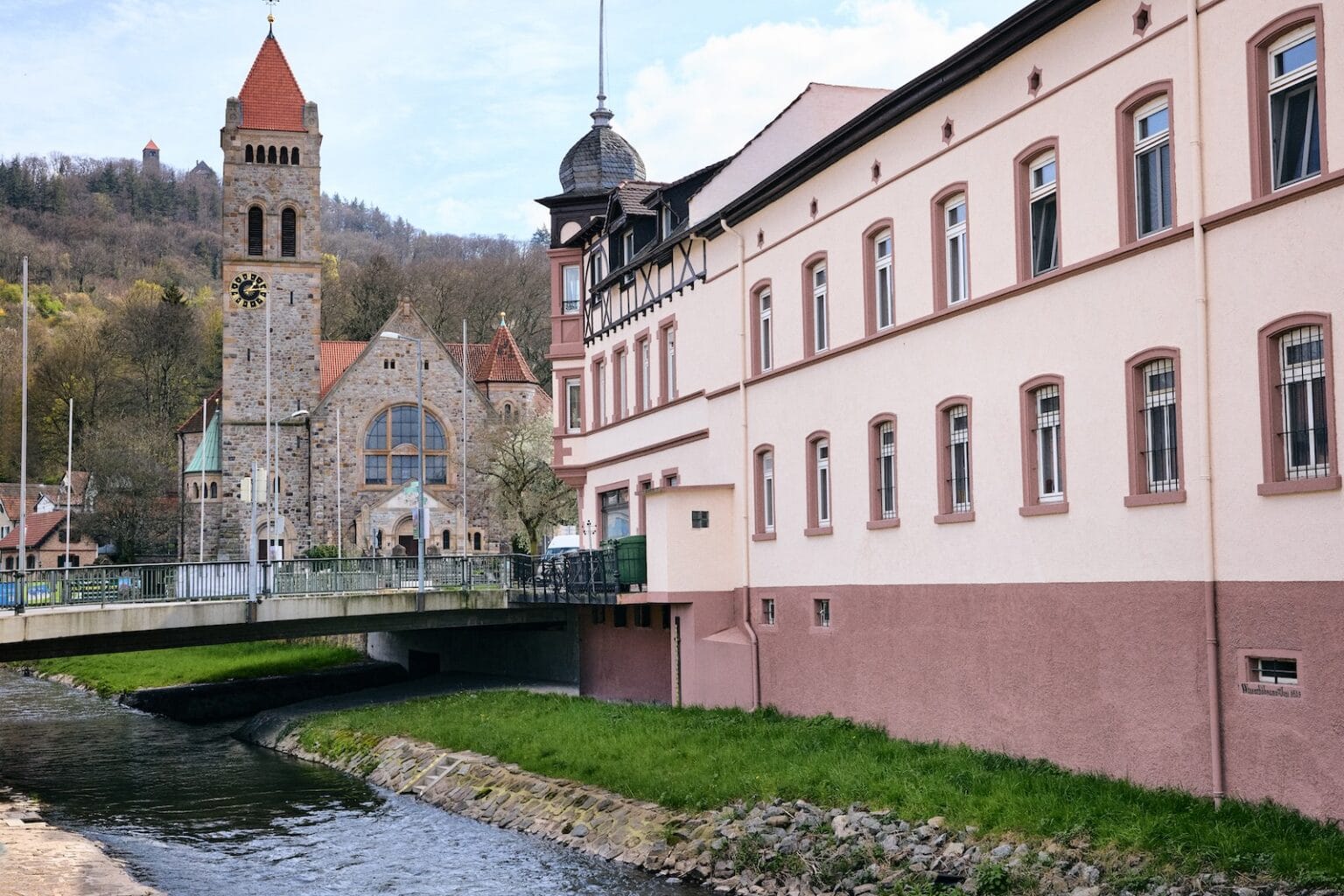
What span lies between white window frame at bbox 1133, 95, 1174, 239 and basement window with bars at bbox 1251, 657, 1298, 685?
4.99 meters

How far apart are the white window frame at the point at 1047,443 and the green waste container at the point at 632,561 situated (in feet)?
44.4

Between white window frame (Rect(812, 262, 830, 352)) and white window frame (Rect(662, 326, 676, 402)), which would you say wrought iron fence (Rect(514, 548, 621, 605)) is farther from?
white window frame (Rect(812, 262, 830, 352))

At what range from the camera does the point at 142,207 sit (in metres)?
152

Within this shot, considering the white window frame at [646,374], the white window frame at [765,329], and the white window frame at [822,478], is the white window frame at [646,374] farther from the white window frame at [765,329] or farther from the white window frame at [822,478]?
the white window frame at [822,478]

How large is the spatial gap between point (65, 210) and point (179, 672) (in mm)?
104512

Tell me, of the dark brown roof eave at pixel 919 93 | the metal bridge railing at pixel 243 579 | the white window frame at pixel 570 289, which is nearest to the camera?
the dark brown roof eave at pixel 919 93

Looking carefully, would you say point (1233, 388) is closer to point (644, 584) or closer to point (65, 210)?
point (644, 584)

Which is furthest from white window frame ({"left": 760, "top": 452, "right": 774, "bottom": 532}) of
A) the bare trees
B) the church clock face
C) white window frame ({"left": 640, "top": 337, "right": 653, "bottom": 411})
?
the church clock face

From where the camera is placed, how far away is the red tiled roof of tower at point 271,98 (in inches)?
3228

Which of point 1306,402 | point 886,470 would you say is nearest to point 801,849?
point 886,470

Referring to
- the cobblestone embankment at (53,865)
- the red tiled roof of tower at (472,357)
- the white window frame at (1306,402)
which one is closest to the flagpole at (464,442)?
the red tiled roof of tower at (472,357)

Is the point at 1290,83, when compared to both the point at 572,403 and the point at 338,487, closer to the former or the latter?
the point at 572,403

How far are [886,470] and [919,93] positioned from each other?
5838mm

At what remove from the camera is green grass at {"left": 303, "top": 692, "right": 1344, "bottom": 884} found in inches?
586
